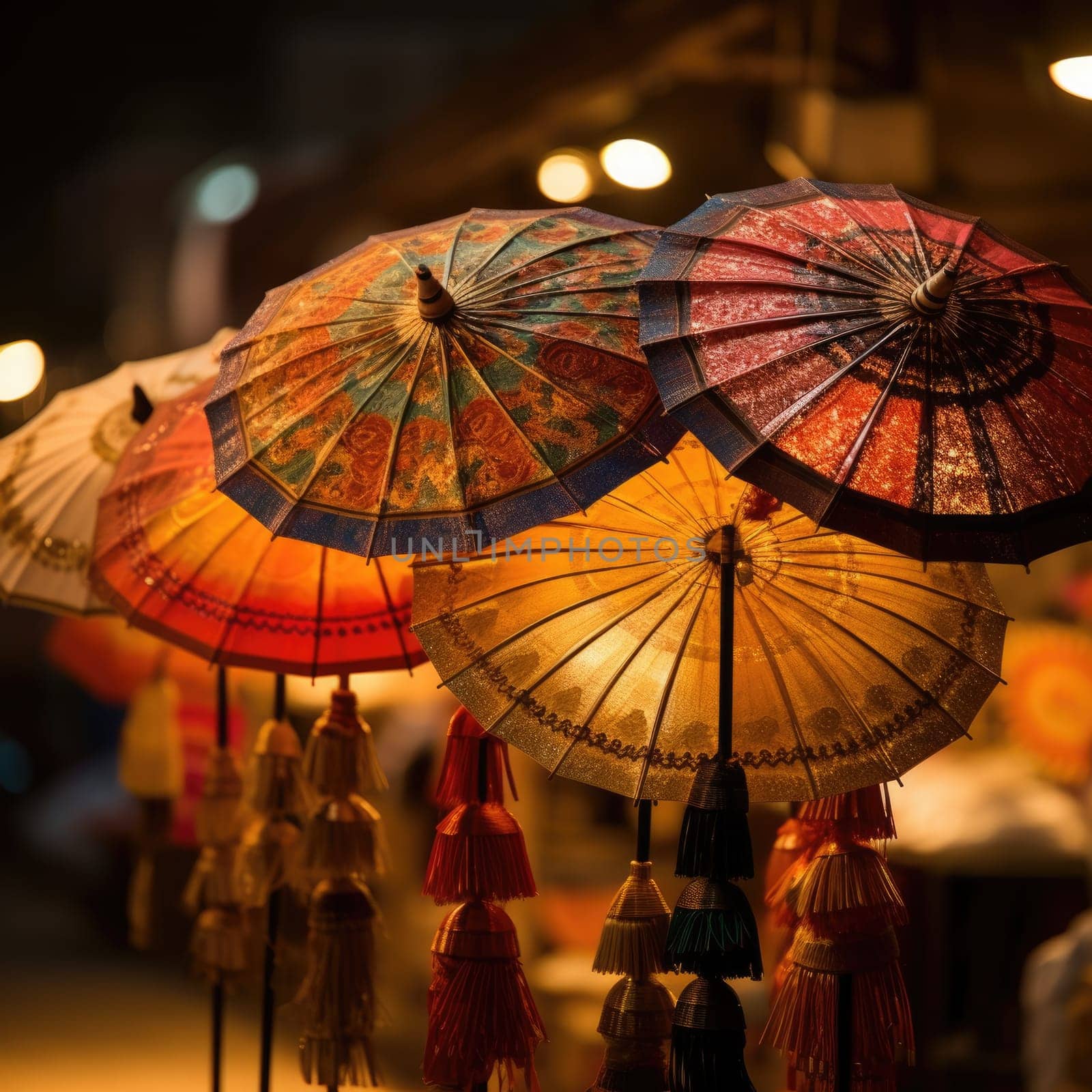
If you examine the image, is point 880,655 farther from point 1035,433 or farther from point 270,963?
point 270,963

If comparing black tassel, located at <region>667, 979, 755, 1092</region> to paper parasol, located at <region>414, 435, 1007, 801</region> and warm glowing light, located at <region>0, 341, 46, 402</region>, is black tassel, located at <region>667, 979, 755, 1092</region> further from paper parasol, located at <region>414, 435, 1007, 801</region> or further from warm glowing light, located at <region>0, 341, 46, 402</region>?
warm glowing light, located at <region>0, 341, 46, 402</region>

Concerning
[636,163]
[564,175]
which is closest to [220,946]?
[636,163]

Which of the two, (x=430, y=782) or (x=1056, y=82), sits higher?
(x=1056, y=82)

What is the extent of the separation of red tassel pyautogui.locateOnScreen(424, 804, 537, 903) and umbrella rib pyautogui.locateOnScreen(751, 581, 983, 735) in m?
0.47

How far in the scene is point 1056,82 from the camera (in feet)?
10.7

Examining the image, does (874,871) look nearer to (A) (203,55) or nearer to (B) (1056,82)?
(B) (1056,82)

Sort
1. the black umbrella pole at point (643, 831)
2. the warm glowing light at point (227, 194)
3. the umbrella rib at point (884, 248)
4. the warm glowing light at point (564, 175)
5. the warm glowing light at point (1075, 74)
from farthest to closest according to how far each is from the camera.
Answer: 1. the warm glowing light at point (227, 194)
2. the warm glowing light at point (564, 175)
3. the warm glowing light at point (1075, 74)
4. the black umbrella pole at point (643, 831)
5. the umbrella rib at point (884, 248)

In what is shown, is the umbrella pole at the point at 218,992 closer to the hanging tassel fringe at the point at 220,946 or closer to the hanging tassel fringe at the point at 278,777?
the hanging tassel fringe at the point at 220,946

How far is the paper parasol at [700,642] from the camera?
5.39 feet

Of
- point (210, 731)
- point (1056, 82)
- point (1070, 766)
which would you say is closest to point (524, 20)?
point (1056, 82)

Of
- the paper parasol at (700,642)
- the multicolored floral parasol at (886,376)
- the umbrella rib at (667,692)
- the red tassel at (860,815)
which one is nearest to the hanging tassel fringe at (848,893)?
the red tassel at (860,815)

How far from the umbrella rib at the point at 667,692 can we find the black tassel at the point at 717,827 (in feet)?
0.29

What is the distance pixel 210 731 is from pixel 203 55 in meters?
3.68

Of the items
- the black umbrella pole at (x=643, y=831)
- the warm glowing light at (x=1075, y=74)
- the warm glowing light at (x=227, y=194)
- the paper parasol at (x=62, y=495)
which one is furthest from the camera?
the warm glowing light at (x=227, y=194)
